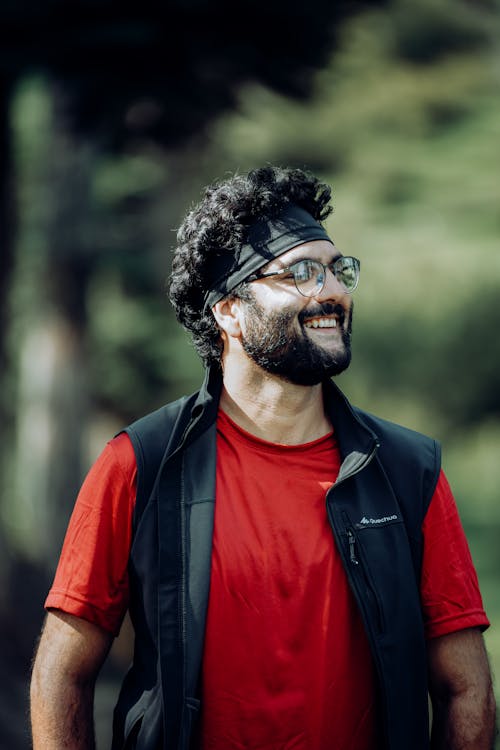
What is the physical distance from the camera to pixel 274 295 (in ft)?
8.46

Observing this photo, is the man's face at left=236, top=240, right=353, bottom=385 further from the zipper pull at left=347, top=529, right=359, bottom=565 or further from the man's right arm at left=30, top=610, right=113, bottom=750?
the man's right arm at left=30, top=610, right=113, bottom=750

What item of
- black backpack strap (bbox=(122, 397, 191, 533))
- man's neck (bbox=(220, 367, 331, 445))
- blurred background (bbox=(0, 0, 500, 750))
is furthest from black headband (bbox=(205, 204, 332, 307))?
blurred background (bbox=(0, 0, 500, 750))

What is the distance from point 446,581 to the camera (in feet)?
7.86

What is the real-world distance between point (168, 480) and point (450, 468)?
7.73 metres

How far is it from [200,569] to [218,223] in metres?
0.93

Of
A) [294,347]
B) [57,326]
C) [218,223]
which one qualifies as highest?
[57,326]

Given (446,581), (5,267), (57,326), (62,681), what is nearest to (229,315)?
(446,581)

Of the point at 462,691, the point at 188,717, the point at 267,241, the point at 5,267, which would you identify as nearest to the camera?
the point at 188,717

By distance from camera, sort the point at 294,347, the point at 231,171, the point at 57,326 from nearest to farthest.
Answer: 1. the point at 294,347
2. the point at 231,171
3. the point at 57,326

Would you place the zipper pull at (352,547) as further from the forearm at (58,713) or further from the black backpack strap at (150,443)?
the forearm at (58,713)

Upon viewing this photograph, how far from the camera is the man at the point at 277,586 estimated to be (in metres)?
2.30

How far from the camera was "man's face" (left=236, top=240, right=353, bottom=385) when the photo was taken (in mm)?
2500

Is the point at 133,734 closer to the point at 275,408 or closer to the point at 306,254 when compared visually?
the point at 275,408

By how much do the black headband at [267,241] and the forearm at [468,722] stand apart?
1.16 meters
